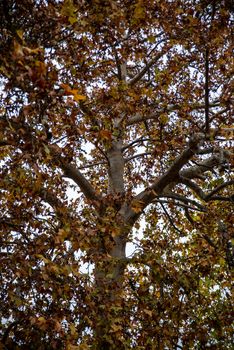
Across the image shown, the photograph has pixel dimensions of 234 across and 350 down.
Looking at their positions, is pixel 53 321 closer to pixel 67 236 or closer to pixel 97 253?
pixel 67 236

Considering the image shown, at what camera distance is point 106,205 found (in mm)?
6473

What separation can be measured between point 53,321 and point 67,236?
0.83 metres

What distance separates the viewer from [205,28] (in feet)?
21.4

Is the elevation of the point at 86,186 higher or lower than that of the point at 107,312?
higher

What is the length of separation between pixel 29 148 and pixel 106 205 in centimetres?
300

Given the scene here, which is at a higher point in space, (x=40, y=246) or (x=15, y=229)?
(x=15, y=229)

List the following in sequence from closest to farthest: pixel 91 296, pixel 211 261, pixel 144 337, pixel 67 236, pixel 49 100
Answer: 1. pixel 49 100
2. pixel 67 236
3. pixel 91 296
4. pixel 144 337
5. pixel 211 261

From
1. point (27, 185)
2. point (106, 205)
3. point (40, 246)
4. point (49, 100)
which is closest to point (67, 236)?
point (40, 246)

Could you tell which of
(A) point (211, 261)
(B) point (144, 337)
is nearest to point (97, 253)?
(B) point (144, 337)

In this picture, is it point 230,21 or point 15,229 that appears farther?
point 230,21

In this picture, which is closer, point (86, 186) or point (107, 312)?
point (107, 312)

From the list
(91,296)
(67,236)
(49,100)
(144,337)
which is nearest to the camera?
(49,100)

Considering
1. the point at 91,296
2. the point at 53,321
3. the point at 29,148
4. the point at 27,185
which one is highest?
the point at 27,185

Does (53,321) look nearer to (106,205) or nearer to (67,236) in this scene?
(67,236)
